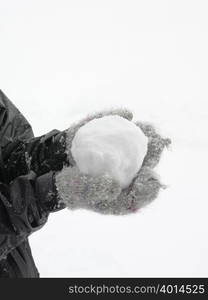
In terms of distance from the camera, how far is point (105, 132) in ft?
2.91

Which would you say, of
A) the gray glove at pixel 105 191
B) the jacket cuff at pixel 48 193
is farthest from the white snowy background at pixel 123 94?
the jacket cuff at pixel 48 193

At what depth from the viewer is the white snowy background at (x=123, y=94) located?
102 inches

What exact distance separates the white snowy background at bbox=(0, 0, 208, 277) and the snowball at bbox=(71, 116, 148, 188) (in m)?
0.09

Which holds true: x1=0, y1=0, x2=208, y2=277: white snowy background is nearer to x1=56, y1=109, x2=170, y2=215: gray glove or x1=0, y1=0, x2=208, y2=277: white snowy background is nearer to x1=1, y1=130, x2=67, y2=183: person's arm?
x1=56, y1=109, x2=170, y2=215: gray glove

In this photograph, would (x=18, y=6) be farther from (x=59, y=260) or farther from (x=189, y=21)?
(x=59, y=260)

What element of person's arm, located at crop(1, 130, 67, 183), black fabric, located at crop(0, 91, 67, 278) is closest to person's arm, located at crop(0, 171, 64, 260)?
black fabric, located at crop(0, 91, 67, 278)

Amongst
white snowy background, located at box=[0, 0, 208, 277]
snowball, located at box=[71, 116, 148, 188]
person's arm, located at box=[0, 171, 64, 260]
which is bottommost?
white snowy background, located at box=[0, 0, 208, 277]

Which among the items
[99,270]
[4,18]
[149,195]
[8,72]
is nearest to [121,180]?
[149,195]

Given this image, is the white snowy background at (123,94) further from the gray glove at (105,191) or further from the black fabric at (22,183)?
the black fabric at (22,183)

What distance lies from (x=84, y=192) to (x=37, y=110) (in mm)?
4044

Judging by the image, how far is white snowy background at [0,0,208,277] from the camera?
8.49 ft

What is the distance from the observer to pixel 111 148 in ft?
2.86

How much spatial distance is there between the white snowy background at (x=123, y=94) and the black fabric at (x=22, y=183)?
0.20 metres

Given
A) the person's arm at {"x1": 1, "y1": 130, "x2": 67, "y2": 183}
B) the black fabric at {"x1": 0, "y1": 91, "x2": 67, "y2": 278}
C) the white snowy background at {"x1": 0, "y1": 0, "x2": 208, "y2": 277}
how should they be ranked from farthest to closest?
the white snowy background at {"x1": 0, "y1": 0, "x2": 208, "y2": 277}, the person's arm at {"x1": 1, "y1": 130, "x2": 67, "y2": 183}, the black fabric at {"x1": 0, "y1": 91, "x2": 67, "y2": 278}
